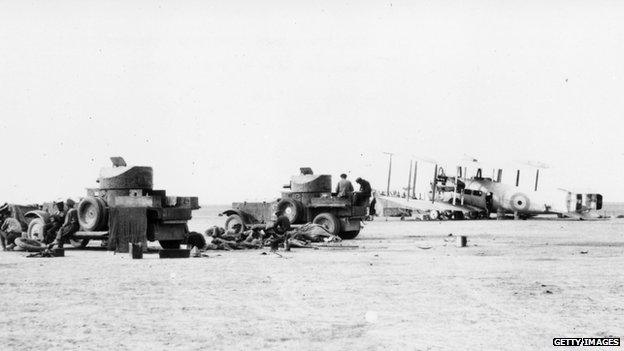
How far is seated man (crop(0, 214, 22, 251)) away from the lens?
23175mm

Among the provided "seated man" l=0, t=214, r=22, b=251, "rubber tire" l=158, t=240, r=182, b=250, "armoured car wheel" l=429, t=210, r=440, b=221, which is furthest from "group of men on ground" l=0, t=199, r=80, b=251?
"armoured car wheel" l=429, t=210, r=440, b=221

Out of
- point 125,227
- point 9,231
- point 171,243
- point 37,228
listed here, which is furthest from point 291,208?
point 9,231

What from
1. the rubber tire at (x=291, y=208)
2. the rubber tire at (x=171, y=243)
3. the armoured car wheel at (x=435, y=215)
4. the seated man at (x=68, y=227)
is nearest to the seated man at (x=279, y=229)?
the rubber tire at (x=171, y=243)

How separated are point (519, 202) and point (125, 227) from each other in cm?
4095

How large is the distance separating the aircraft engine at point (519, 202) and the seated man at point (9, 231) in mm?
40181

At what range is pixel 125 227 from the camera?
21719mm

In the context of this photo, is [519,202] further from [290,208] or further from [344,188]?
[290,208]

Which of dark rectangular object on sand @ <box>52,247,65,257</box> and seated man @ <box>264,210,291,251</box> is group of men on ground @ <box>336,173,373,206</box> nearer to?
seated man @ <box>264,210,291,251</box>

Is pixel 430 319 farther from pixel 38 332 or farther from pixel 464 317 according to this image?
pixel 38 332

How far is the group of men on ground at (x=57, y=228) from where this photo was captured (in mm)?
22203

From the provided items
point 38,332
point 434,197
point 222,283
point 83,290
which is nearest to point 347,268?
point 222,283

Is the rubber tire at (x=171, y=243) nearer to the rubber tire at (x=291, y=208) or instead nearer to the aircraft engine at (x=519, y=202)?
the rubber tire at (x=291, y=208)

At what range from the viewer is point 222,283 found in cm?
1362

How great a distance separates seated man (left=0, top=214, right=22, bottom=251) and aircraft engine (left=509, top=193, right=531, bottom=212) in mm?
40181
